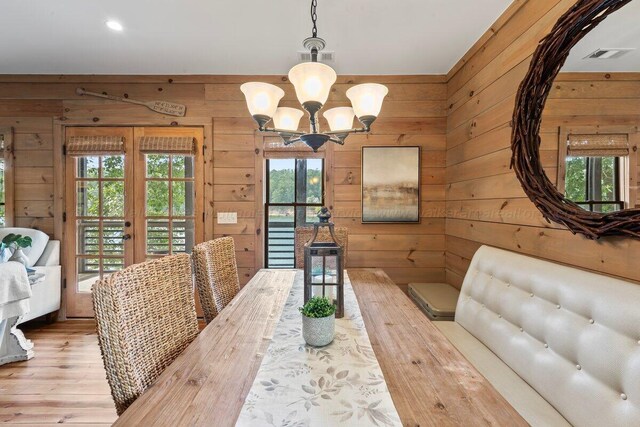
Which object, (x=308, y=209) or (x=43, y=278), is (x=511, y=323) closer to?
(x=308, y=209)

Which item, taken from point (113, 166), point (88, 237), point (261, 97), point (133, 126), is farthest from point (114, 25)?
point (88, 237)

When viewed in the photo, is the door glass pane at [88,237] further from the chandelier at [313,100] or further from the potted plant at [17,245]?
the chandelier at [313,100]

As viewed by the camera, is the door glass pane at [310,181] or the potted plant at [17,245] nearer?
the potted plant at [17,245]

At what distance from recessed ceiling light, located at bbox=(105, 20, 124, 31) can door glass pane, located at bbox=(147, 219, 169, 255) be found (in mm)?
1690

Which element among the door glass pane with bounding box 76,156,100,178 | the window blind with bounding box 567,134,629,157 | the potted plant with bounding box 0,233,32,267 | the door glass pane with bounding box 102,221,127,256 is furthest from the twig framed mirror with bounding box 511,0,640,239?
the potted plant with bounding box 0,233,32,267

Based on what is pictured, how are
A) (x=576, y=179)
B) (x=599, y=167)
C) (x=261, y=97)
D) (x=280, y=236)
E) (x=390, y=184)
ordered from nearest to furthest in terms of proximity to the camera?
(x=599, y=167) < (x=576, y=179) < (x=261, y=97) < (x=390, y=184) < (x=280, y=236)

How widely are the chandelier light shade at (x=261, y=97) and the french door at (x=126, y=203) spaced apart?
170cm

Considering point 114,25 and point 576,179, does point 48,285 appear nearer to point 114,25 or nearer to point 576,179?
point 114,25

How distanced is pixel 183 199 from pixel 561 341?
308cm

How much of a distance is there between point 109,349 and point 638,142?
184cm

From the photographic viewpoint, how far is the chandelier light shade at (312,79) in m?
1.37

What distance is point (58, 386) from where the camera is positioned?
2068mm

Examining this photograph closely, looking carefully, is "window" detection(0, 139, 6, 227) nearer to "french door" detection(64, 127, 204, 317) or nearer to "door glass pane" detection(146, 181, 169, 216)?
"french door" detection(64, 127, 204, 317)

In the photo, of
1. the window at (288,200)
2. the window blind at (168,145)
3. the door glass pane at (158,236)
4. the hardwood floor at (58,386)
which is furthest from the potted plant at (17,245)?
the window at (288,200)
